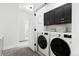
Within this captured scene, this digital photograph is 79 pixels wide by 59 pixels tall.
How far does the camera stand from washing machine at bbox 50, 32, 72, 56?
0.78 meters

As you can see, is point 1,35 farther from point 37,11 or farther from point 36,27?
point 37,11

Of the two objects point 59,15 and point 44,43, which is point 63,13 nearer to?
point 59,15

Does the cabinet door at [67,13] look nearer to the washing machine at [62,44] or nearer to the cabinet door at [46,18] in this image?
the washing machine at [62,44]

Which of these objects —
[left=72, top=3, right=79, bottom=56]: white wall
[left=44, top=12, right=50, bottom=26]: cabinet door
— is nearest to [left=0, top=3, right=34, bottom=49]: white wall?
[left=44, top=12, right=50, bottom=26]: cabinet door

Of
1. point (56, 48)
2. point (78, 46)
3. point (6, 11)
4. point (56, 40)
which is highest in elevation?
point (6, 11)

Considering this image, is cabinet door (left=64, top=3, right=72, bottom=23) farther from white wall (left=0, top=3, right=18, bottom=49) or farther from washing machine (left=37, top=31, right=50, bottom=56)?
white wall (left=0, top=3, right=18, bottom=49)

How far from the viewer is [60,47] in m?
0.93

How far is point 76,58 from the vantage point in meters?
0.36

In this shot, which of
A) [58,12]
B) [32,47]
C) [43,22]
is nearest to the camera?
[58,12]

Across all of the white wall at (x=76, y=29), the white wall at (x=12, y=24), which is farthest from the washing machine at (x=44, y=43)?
the white wall at (x=76, y=29)

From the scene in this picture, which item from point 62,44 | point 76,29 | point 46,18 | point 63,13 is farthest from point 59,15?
point 76,29

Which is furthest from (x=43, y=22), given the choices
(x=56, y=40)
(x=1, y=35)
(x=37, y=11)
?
(x=1, y=35)

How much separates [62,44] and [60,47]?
0.24ft

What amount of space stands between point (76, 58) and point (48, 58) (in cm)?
17
